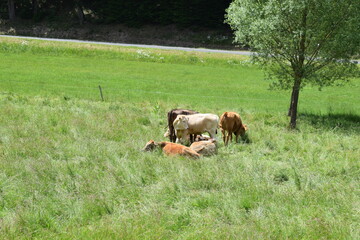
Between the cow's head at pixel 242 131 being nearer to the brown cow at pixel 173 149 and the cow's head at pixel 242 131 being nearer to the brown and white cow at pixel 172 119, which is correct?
the brown and white cow at pixel 172 119

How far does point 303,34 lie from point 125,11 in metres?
51.9

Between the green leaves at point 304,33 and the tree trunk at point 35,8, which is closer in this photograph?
the green leaves at point 304,33

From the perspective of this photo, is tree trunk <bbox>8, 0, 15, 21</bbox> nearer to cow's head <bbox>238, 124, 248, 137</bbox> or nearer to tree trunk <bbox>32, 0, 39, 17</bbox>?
tree trunk <bbox>32, 0, 39, 17</bbox>

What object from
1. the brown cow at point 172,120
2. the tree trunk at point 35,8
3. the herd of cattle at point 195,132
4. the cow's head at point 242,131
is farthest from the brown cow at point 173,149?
the tree trunk at point 35,8

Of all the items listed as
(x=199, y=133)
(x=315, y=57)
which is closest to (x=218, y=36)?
(x=315, y=57)

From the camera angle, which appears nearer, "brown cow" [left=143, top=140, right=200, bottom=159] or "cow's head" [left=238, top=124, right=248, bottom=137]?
"brown cow" [left=143, top=140, right=200, bottom=159]

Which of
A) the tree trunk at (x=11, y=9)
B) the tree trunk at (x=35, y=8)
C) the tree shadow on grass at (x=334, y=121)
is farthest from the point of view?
the tree trunk at (x=35, y=8)

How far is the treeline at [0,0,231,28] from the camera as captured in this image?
64.6 metres

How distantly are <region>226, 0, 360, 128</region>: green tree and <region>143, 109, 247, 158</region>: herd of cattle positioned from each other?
5862 mm

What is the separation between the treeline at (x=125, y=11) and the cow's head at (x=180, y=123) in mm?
52379

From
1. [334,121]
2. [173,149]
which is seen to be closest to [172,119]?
[173,149]

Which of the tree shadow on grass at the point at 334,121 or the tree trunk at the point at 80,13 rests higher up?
the tree trunk at the point at 80,13

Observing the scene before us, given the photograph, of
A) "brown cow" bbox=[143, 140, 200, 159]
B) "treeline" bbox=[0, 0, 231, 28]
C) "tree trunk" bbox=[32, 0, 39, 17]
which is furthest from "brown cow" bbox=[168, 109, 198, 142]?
"tree trunk" bbox=[32, 0, 39, 17]

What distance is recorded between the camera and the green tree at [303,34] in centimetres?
1883
